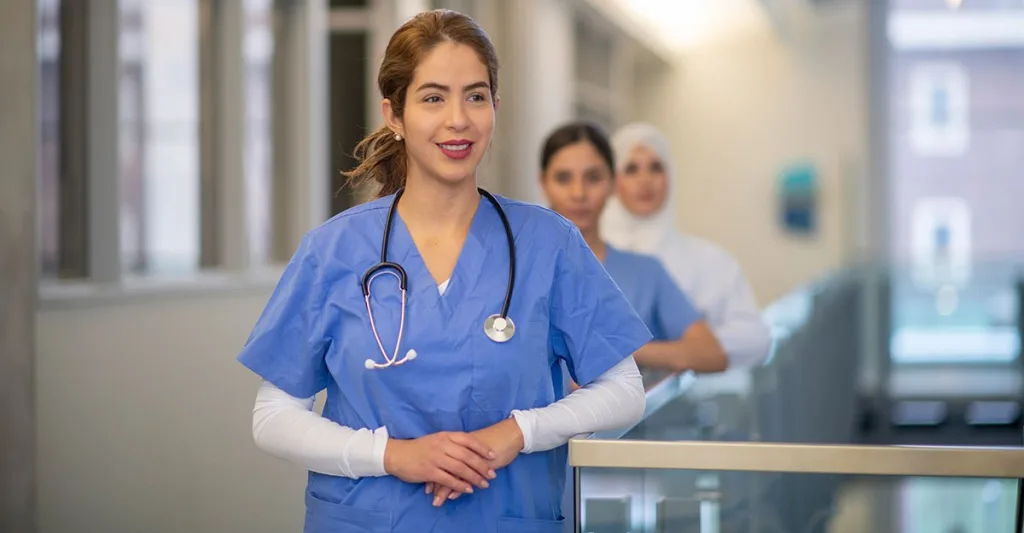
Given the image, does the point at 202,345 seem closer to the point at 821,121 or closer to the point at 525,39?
the point at 525,39

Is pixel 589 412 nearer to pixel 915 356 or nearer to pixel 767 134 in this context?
pixel 915 356

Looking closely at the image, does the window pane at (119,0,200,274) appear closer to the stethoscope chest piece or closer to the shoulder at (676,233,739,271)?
the shoulder at (676,233,739,271)

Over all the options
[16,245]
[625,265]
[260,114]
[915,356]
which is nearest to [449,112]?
[625,265]

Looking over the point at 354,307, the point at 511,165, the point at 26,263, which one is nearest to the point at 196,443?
the point at 26,263

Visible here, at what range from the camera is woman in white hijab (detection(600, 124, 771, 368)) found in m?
3.77

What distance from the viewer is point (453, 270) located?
1718 mm

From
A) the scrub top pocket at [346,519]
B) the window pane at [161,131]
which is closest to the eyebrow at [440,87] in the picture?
the scrub top pocket at [346,519]

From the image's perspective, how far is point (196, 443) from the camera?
390 centimetres

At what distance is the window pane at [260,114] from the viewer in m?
5.21

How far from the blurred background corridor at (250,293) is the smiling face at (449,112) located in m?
0.38

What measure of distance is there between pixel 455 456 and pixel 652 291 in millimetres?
1569

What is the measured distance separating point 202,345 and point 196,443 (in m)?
0.30

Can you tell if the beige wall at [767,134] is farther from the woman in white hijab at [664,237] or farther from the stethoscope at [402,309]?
the stethoscope at [402,309]

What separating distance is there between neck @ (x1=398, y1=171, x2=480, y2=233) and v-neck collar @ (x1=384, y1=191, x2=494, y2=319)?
1 centimetres
